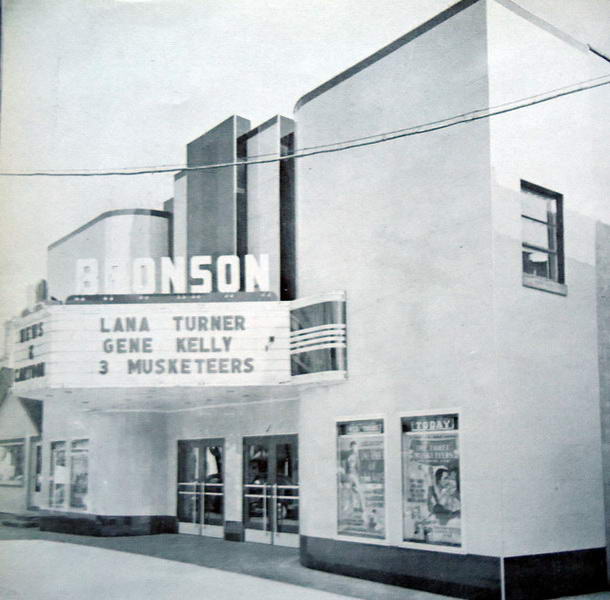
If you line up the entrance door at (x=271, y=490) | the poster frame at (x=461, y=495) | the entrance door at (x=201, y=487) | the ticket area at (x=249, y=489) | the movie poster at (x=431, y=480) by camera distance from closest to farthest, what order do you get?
the poster frame at (x=461, y=495), the movie poster at (x=431, y=480), the entrance door at (x=271, y=490), the ticket area at (x=249, y=489), the entrance door at (x=201, y=487)

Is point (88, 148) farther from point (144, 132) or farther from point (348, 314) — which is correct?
point (348, 314)

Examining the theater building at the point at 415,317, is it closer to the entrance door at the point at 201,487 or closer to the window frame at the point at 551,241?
the window frame at the point at 551,241

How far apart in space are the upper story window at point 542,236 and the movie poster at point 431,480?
195 centimetres

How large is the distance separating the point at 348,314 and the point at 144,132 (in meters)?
3.37

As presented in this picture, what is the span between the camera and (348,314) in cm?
1070

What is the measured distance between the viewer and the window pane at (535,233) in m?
9.56

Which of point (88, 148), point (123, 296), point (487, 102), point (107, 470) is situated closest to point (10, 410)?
point (107, 470)

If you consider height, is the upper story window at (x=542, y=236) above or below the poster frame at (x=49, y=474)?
above

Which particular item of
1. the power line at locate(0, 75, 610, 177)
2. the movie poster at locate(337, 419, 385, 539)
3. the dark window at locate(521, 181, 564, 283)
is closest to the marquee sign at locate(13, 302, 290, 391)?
the movie poster at locate(337, 419, 385, 539)

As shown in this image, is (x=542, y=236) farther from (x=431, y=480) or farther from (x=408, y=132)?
(x=431, y=480)

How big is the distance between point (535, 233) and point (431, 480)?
3063 mm

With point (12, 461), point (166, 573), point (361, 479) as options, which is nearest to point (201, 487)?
point (12, 461)

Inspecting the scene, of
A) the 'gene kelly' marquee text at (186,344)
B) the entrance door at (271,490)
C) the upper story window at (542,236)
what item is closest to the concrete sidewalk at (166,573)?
the entrance door at (271,490)

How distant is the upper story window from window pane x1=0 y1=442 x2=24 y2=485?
31.1 feet
